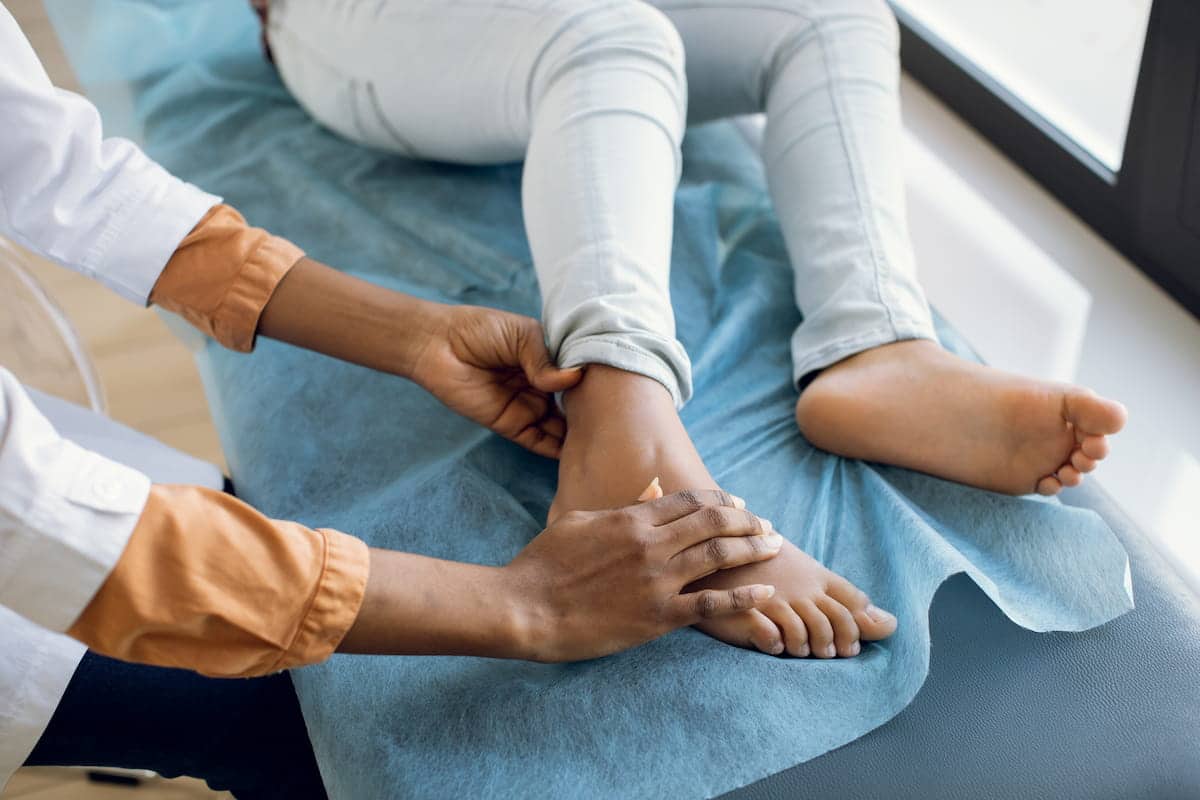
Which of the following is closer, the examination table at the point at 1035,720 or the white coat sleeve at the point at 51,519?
the white coat sleeve at the point at 51,519

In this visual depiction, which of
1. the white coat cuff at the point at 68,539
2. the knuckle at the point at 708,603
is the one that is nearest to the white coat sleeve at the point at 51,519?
the white coat cuff at the point at 68,539

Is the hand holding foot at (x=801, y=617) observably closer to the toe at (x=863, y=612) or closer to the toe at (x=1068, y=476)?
the toe at (x=863, y=612)

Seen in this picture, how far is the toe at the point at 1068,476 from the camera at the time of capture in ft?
2.91

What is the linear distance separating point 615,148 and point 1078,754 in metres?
0.61

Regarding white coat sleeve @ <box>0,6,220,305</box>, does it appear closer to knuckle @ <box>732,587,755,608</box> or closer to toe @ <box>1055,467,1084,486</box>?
knuckle @ <box>732,587,755,608</box>

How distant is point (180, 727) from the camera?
850 millimetres

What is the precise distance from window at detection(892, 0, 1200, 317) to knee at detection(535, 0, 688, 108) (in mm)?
560

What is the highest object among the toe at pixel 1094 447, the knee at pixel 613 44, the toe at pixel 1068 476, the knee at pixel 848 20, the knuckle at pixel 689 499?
the knee at pixel 613 44

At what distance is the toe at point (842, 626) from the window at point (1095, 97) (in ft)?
2.39

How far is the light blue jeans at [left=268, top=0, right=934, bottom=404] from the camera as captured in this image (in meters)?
0.94

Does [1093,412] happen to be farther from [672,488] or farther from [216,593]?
[216,593]

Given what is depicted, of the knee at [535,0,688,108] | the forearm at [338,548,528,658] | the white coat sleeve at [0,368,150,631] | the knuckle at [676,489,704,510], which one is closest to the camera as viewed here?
the white coat sleeve at [0,368,150,631]

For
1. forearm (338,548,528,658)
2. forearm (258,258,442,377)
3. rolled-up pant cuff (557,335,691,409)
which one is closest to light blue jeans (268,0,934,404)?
rolled-up pant cuff (557,335,691,409)

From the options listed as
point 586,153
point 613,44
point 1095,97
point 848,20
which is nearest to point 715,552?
point 586,153
